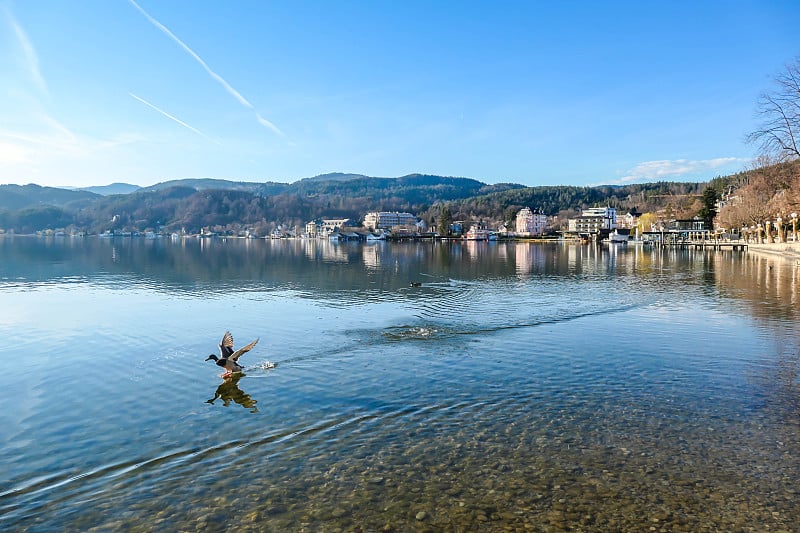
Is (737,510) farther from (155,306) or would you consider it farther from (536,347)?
(155,306)

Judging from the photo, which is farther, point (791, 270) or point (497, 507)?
point (791, 270)

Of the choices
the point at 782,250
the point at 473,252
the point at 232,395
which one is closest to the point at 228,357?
the point at 232,395

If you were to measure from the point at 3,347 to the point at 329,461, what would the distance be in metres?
14.1

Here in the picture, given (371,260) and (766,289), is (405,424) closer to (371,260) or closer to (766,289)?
(766,289)

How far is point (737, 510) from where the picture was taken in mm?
6594

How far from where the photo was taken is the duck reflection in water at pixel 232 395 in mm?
11047

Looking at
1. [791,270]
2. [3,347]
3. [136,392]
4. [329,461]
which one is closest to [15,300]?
[3,347]

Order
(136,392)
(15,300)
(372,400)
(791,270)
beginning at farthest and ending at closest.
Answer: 1. (791,270)
2. (15,300)
3. (136,392)
4. (372,400)

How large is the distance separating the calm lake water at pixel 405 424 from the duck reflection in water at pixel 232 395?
0.21 ft

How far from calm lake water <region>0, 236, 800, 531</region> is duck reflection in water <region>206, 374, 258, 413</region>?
65 millimetres

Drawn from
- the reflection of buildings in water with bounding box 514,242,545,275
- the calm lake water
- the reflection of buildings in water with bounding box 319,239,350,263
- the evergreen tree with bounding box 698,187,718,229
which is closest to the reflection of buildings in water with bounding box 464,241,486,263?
the reflection of buildings in water with bounding box 514,242,545,275

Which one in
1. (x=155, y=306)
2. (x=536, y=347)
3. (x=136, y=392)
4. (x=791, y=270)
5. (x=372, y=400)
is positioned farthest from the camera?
(x=791, y=270)

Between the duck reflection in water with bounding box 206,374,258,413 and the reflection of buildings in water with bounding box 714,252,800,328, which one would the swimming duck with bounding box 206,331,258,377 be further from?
the reflection of buildings in water with bounding box 714,252,800,328

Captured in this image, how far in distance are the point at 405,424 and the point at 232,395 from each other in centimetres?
419
